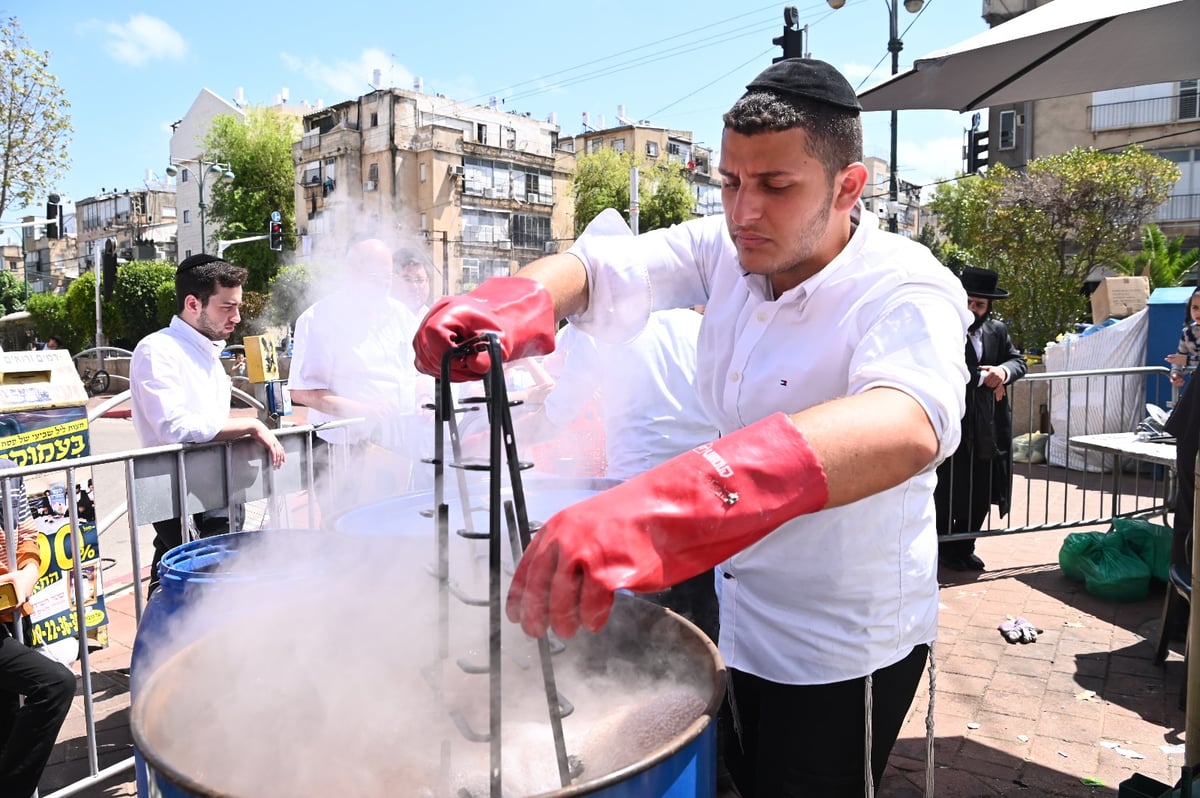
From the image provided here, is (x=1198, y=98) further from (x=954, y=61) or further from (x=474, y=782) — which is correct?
(x=474, y=782)

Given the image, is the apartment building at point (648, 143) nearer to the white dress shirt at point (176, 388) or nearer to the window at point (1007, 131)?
the window at point (1007, 131)

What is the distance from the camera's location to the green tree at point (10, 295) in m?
56.0

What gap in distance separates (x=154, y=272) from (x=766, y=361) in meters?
42.5

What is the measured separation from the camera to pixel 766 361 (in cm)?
141

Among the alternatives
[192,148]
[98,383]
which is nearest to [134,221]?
[192,148]

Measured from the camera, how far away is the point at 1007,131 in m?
28.7

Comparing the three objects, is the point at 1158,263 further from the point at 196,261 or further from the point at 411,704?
the point at 411,704

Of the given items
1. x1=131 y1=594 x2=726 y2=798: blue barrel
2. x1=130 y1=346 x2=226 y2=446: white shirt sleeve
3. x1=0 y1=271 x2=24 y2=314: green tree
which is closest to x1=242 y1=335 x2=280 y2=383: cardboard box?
x1=130 y1=346 x2=226 y2=446: white shirt sleeve

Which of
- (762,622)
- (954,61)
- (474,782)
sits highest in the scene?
(954,61)

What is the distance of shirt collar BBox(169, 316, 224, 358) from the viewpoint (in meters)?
3.89

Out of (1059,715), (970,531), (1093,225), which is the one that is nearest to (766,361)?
(1059,715)

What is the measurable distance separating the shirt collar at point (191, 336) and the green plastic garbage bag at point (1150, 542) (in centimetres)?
509

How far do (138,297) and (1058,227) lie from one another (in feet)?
123

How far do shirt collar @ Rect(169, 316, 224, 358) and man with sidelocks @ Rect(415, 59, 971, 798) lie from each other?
9.83 ft
